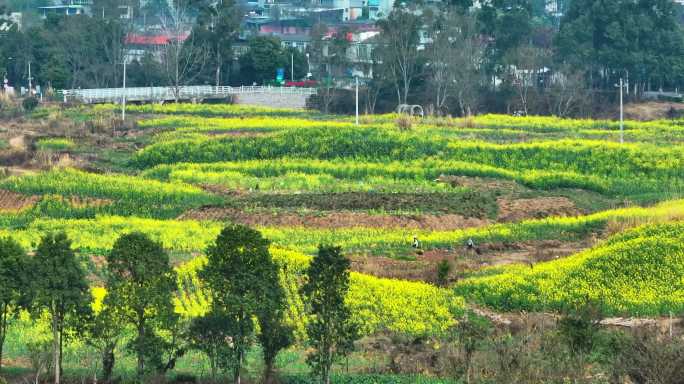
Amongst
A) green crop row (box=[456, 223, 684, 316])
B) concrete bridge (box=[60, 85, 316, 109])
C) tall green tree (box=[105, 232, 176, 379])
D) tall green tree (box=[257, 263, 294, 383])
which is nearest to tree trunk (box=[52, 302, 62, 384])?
tall green tree (box=[105, 232, 176, 379])

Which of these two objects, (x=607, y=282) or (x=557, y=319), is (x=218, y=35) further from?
(x=557, y=319)

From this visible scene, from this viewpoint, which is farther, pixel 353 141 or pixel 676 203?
pixel 353 141

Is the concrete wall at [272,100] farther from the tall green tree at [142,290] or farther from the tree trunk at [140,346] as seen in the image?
the tree trunk at [140,346]

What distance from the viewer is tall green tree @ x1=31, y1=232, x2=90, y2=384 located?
2778 cm

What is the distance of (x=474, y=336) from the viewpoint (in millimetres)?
31656

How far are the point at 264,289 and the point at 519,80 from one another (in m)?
56.6

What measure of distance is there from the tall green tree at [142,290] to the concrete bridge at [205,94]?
5466 centimetres

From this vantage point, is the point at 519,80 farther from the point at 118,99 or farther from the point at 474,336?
the point at 474,336

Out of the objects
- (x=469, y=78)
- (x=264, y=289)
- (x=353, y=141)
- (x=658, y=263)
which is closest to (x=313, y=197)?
(x=353, y=141)

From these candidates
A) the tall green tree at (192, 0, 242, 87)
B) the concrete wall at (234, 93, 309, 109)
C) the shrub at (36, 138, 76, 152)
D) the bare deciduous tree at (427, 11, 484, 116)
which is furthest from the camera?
the tall green tree at (192, 0, 242, 87)

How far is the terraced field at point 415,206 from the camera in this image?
35.4m

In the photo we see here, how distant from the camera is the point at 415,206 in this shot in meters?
48.1

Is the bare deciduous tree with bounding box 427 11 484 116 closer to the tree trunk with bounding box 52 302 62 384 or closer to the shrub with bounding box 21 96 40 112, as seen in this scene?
the shrub with bounding box 21 96 40 112

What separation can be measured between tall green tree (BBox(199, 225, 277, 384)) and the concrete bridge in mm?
54889
